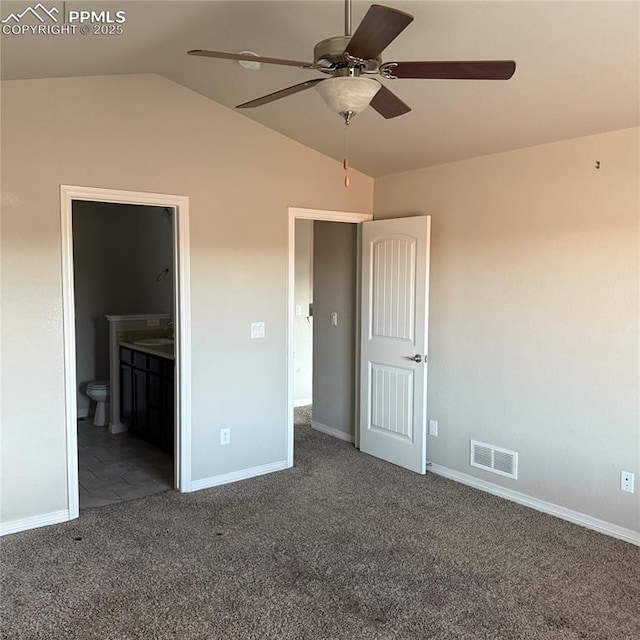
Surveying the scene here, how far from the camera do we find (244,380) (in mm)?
4180

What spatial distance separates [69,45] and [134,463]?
3.08 metres

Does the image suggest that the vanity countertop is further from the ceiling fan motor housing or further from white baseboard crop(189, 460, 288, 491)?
the ceiling fan motor housing

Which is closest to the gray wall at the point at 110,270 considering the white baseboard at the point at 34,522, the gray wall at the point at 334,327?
the gray wall at the point at 334,327

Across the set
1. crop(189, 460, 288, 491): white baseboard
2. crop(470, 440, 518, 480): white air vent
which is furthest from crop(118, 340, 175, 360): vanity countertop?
crop(470, 440, 518, 480): white air vent

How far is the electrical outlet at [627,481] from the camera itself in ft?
10.5

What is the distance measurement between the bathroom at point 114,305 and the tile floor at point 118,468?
0.06ft

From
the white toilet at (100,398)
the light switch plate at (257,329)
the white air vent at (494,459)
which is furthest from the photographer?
the white toilet at (100,398)

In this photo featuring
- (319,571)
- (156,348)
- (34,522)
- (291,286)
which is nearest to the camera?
(319,571)

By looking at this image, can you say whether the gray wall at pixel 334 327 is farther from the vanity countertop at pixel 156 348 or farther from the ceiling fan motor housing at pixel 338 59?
the ceiling fan motor housing at pixel 338 59

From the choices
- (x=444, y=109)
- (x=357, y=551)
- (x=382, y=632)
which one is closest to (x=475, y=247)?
(x=444, y=109)

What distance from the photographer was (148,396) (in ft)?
15.9

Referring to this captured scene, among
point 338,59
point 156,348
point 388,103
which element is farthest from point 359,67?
point 156,348

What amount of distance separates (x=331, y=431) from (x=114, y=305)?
112 inches

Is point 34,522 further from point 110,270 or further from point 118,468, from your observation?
point 110,270
